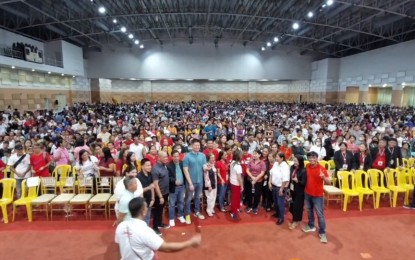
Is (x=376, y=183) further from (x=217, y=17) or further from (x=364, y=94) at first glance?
(x=364, y=94)

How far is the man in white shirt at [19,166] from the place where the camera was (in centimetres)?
571

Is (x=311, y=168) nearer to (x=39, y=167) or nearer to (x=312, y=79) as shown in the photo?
(x=39, y=167)

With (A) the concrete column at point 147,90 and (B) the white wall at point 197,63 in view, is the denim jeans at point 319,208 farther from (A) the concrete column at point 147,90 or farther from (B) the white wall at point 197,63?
(A) the concrete column at point 147,90

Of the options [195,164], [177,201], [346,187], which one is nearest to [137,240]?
[195,164]

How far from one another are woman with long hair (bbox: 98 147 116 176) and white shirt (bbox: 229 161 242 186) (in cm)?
247

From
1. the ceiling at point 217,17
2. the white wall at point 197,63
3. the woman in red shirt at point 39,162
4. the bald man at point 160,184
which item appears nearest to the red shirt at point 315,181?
the bald man at point 160,184

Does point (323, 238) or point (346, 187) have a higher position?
point (346, 187)

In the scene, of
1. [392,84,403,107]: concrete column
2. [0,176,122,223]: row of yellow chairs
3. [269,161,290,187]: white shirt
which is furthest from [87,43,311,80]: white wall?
[269,161,290,187]: white shirt

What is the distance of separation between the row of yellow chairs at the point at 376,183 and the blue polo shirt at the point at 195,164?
120 inches

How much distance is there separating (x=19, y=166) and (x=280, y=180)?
553cm

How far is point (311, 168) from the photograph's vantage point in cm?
454

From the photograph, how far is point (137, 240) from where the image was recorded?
2.26 m

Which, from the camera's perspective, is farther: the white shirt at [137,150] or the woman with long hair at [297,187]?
the white shirt at [137,150]

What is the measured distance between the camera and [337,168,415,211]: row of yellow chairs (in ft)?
18.6
